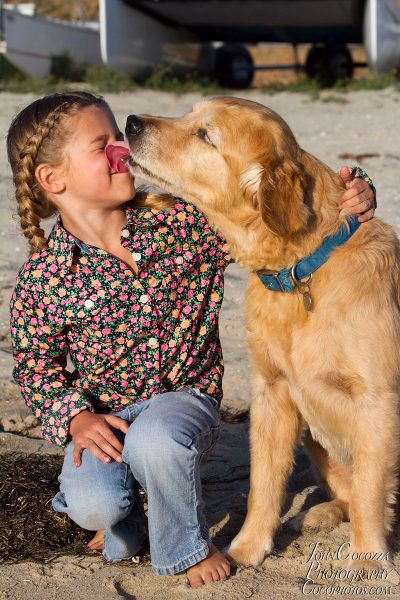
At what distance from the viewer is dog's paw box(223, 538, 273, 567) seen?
3.19 meters

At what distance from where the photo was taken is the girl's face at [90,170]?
340cm

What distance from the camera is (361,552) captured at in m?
3.06

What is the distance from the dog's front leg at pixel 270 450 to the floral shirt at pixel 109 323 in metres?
0.21

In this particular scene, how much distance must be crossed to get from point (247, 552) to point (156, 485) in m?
0.46

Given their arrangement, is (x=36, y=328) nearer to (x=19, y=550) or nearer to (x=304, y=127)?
(x=19, y=550)

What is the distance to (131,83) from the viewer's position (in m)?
12.3

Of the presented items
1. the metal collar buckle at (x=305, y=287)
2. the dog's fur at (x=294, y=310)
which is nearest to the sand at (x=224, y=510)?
the dog's fur at (x=294, y=310)

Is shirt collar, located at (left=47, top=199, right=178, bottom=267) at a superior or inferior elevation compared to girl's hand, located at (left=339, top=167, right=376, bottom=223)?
inferior

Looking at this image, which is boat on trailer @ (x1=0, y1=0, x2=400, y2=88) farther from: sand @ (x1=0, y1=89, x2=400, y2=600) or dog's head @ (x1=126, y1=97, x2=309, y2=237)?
dog's head @ (x1=126, y1=97, x2=309, y2=237)

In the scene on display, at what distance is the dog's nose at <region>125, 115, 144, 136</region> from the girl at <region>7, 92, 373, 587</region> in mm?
183

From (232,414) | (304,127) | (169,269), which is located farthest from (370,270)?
(304,127)

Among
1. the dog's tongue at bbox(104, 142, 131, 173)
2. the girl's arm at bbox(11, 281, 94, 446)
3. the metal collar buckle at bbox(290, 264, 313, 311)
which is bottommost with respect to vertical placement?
the girl's arm at bbox(11, 281, 94, 446)

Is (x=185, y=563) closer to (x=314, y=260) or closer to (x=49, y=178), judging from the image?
(x=314, y=260)

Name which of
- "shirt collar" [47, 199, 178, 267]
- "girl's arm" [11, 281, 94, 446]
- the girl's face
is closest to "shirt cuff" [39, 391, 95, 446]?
"girl's arm" [11, 281, 94, 446]
